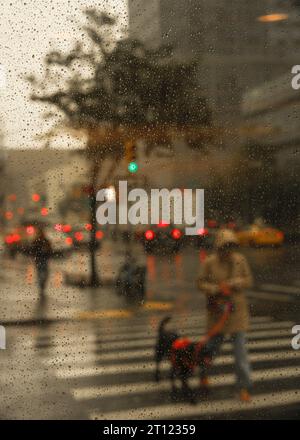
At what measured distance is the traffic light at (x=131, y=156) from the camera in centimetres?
391

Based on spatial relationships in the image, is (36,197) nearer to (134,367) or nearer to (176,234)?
(176,234)

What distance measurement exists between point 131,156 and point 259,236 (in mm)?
888

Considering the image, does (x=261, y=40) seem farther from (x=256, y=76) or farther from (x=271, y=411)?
(x=271, y=411)

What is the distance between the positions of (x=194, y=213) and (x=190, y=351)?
0.80 m

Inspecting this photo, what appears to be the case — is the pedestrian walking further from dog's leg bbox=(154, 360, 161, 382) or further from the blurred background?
dog's leg bbox=(154, 360, 161, 382)

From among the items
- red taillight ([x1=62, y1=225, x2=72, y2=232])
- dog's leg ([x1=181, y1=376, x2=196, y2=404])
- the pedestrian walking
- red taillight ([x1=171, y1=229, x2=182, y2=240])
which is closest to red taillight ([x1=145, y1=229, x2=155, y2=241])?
red taillight ([x1=171, y1=229, x2=182, y2=240])

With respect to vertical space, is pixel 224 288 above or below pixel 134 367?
above

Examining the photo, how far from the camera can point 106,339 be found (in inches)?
153

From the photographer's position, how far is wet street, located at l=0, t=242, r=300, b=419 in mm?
3865

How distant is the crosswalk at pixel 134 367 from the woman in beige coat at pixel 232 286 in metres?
0.04

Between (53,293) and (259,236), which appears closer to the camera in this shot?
(53,293)

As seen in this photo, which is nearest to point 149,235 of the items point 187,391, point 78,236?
Result: point 78,236

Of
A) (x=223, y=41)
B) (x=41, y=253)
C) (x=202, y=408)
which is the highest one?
(x=223, y=41)

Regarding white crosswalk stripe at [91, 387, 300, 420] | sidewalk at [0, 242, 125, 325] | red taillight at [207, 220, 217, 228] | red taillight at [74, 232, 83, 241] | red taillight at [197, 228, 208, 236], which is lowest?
white crosswalk stripe at [91, 387, 300, 420]
